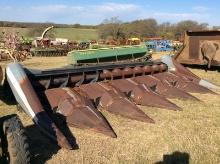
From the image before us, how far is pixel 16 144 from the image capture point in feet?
11.9

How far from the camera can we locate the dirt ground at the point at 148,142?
4371 millimetres

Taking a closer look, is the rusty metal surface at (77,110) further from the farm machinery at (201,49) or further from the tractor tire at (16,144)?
the farm machinery at (201,49)

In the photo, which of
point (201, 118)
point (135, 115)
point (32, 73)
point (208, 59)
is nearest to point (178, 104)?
point (201, 118)

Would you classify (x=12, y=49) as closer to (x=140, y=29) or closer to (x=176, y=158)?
(x=176, y=158)

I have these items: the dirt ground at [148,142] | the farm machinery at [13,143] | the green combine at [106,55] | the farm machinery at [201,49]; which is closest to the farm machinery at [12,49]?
the green combine at [106,55]

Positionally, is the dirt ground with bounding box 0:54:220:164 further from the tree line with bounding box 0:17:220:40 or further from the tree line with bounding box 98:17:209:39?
the tree line with bounding box 98:17:209:39

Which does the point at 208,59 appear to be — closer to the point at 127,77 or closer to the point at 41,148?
the point at 127,77

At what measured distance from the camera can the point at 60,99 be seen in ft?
19.8

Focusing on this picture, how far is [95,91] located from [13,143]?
10.5ft

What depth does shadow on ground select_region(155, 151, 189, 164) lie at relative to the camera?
14.0ft

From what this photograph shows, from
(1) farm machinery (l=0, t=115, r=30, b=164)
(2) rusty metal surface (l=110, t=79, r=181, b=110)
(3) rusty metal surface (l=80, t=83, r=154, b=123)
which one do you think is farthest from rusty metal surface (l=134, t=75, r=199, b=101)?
(1) farm machinery (l=0, t=115, r=30, b=164)

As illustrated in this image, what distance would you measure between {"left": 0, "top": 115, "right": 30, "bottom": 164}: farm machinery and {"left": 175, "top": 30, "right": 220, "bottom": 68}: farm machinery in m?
8.63

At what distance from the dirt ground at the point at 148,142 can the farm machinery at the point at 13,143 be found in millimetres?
585

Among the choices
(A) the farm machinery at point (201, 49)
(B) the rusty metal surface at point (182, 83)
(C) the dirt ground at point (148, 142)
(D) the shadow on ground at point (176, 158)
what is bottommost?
(D) the shadow on ground at point (176, 158)
